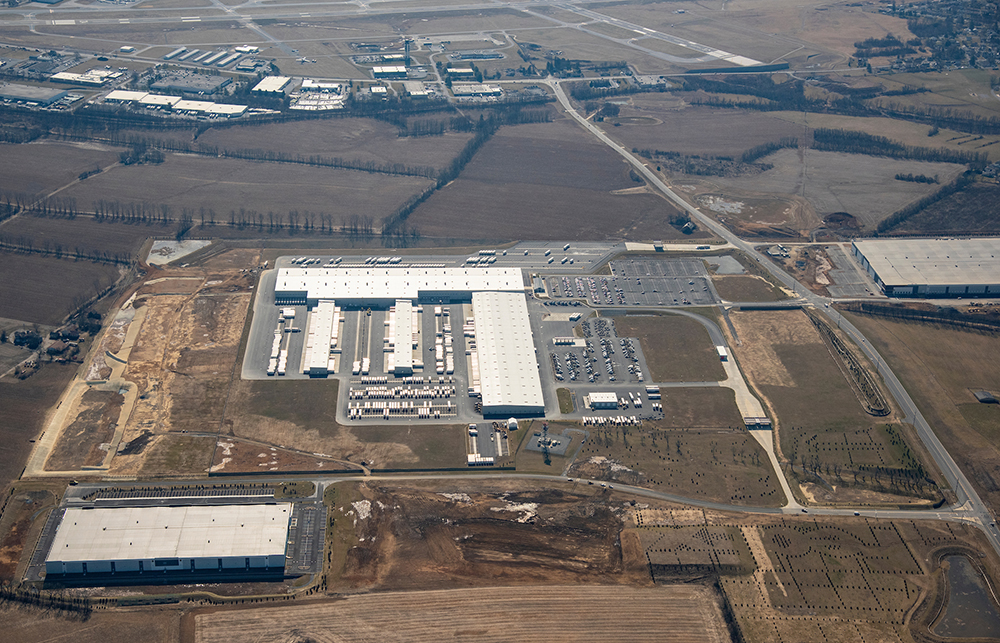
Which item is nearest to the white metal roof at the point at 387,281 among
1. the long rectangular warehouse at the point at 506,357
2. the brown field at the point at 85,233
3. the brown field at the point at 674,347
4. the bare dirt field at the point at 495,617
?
the long rectangular warehouse at the point at 506,357

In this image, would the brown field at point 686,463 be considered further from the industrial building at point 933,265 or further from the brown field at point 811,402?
the industrial building at point 933,265

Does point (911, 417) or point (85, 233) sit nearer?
point (911, 417)

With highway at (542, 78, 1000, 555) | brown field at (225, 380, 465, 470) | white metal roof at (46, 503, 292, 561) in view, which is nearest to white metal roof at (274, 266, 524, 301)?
brown field at (225, 380, 465, 470)

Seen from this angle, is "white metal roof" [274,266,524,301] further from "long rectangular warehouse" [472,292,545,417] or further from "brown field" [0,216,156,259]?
"brown field" [0,216,156,259]

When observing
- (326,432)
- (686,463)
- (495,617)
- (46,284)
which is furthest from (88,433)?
(686,463)

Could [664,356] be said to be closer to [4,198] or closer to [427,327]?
[427,327]

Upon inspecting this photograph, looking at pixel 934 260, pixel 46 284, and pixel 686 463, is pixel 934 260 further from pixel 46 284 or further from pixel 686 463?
pixel 46 284
